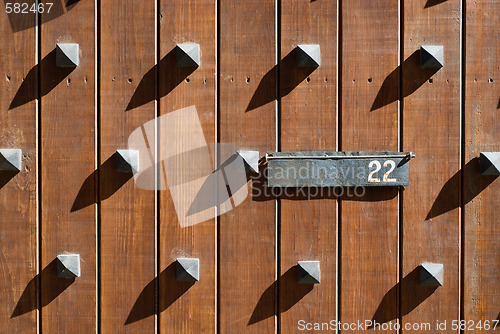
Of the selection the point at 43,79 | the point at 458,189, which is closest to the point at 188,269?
the point at 43,79

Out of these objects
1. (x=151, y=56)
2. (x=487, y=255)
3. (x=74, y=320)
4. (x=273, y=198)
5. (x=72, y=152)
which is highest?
(x=151, y=56)

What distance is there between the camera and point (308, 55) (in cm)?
115

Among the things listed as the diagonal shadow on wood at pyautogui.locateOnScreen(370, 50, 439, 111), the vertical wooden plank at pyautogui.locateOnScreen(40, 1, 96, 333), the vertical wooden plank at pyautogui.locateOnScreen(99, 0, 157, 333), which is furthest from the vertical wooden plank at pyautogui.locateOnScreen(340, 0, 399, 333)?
the vertical wooden plank at pyautogui.locateOnScreen(40, 1, 96, 333)

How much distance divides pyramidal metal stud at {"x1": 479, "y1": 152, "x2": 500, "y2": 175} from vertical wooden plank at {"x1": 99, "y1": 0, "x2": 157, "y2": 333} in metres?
0.80

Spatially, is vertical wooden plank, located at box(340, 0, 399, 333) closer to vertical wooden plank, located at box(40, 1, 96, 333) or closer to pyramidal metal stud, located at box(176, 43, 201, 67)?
pyramidal metal stud, located at box(176, 43, 201, 67)

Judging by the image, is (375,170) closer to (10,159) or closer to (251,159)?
(251,159)

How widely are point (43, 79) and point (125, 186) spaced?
326 mm

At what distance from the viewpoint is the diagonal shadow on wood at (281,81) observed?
3.86ft

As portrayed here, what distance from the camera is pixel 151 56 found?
1.17 m

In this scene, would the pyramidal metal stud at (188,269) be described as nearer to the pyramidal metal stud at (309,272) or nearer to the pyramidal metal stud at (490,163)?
the pyramidal metal stud at (309,272)

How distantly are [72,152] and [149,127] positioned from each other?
0.65 ft

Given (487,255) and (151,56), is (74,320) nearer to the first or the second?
(151,56)

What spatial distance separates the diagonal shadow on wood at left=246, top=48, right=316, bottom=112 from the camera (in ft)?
3.86

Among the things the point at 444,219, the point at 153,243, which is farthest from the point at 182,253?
the point at 444,219
